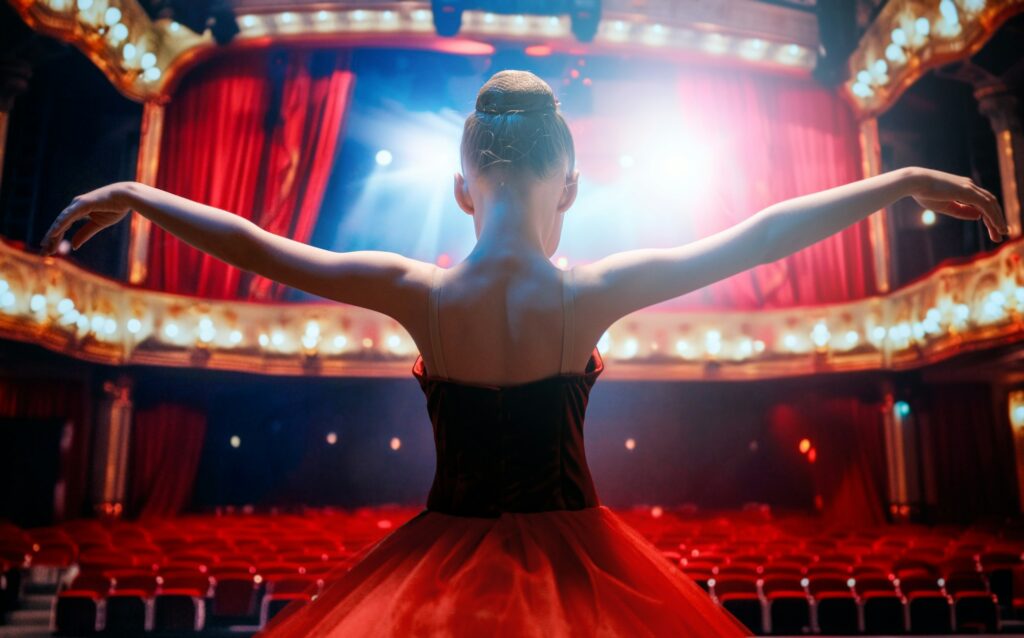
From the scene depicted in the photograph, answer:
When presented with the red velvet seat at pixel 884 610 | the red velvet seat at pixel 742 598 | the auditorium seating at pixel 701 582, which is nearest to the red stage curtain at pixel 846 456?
the auditorium seating at pixel 701 582

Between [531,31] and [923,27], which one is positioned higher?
[531,31]

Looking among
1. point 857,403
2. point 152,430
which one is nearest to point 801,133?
point 857,403

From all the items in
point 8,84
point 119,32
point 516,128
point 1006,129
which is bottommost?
point 516,128

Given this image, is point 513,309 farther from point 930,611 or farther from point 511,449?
point 930,611

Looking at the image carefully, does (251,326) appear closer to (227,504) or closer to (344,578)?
(227,504)

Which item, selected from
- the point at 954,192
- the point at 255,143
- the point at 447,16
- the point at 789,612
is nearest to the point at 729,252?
the point at 954,192

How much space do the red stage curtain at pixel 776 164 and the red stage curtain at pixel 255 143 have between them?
28.1 ft

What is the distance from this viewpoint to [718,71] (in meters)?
19.2

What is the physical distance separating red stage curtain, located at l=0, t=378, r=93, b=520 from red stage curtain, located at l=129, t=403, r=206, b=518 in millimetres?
1015

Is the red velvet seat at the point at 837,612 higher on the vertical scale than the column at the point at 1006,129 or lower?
lower

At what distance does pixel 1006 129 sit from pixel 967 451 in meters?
6.59

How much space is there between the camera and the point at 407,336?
16.4m

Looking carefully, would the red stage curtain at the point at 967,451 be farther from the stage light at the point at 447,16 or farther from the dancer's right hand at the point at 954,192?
the dancer's right hand at the point at 954,192

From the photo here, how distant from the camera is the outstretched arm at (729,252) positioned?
1439mm
